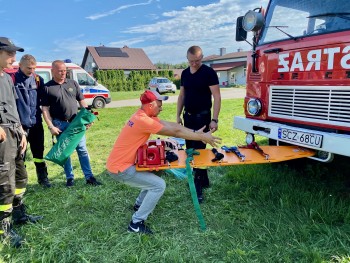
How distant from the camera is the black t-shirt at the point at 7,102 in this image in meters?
2.91

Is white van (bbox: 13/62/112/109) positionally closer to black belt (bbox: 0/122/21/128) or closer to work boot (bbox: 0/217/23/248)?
black belt (bbox: 0/122/21/128)

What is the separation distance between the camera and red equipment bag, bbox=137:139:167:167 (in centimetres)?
302

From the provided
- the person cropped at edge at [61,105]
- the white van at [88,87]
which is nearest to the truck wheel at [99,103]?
the white van at [88,87]

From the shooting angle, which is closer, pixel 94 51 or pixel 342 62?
pixel 342 62

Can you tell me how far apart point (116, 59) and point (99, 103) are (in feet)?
99.0

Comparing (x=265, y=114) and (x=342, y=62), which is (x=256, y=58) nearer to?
(x=265, y=114)

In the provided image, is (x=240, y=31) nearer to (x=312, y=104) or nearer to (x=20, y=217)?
(x=312, y=104)

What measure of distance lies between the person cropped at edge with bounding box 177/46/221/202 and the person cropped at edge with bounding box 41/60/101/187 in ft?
5.76

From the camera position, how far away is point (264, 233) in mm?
3045

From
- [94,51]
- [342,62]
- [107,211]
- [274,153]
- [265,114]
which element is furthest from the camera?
[94,51]

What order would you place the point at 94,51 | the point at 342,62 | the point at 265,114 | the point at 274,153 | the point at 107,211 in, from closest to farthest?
the point at 342,62 → the point at 274,153 → the point at 107,211 → the point at 265,114 → the point at 94,51

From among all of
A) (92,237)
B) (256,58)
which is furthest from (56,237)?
(256,58)

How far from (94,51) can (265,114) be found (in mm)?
44067

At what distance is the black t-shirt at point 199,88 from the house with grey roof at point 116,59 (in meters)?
39.1
